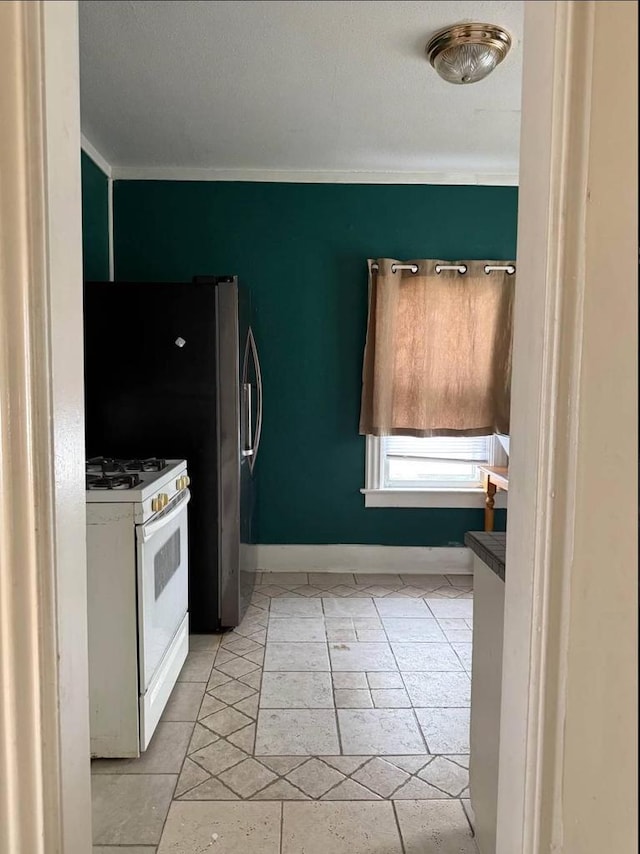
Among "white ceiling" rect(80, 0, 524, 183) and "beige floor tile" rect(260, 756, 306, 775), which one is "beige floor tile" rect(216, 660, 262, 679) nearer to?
"beige floor tile" rect(260, 756, 306, 775)

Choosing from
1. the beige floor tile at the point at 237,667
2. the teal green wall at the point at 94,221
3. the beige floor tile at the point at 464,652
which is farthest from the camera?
the teal green wall at the point at 94,221

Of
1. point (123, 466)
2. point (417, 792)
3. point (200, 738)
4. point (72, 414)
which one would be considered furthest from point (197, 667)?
point (72, 414)

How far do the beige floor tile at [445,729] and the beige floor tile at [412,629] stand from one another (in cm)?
68

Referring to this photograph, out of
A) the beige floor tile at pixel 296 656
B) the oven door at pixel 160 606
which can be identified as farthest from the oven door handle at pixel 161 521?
the beige floor tile at pixel 296 656

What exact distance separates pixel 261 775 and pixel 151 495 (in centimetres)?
98

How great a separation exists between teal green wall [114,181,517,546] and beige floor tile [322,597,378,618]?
0.57m

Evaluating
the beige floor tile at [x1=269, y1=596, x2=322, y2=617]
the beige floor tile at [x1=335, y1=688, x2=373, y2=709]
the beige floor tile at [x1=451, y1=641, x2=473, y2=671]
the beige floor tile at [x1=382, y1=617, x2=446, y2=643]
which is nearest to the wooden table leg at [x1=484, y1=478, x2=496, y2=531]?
the beige floor tile at [x1=382, y1=617, x2=446, y2=643]

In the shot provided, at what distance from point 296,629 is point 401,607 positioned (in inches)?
26.2

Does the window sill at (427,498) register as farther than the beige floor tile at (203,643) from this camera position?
Yes

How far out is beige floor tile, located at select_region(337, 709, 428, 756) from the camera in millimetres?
2125

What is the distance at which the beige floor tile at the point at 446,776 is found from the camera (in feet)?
6.28

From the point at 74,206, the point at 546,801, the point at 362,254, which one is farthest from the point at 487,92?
the point at 546,801

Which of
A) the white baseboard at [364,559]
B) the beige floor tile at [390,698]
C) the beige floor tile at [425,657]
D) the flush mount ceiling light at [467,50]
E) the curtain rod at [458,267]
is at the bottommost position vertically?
the beige floor tile at [425,657]

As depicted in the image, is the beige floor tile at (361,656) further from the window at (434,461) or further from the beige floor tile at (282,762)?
the window at (434,461)
